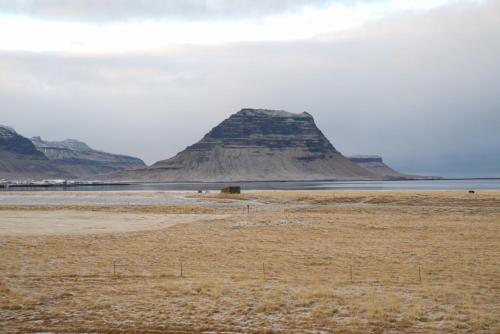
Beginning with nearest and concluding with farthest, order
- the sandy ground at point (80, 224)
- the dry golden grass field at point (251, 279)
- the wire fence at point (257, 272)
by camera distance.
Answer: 1. the dry golden grass field at point (251, 279)
2. the wire fence at point (257, 272)
3. the sandy ground at point (80, 224)

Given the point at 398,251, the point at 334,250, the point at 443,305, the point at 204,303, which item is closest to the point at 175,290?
the point at 204,303

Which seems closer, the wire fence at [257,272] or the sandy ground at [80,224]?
the wire fence at [257,272]

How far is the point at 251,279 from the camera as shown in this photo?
21172mm

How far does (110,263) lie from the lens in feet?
81.4

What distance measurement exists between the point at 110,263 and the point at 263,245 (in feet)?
32.9

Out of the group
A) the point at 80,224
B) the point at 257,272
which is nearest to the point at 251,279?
the point at 257,272

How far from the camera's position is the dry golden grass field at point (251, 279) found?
49.7 feet

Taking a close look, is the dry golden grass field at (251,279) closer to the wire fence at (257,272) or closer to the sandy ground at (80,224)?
the wire fence at (257,272)

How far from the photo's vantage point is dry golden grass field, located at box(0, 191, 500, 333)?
15.1 metres

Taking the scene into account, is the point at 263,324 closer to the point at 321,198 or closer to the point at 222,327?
the point at 222,327

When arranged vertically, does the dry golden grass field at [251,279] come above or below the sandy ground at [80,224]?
below

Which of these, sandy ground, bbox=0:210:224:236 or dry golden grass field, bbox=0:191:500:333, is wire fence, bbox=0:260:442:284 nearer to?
dry golden grass field, bbox=0:191:500:333

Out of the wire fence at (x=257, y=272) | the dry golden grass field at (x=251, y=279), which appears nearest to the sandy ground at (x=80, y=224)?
the dry golden grass field at (x=251, y=279)

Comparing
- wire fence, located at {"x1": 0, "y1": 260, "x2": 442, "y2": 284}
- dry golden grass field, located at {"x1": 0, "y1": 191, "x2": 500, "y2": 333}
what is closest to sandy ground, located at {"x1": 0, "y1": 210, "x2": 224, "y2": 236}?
dry golden grass field, located at {"x1": 0, "y1": 191, "x2": 500, "y2": 333}
